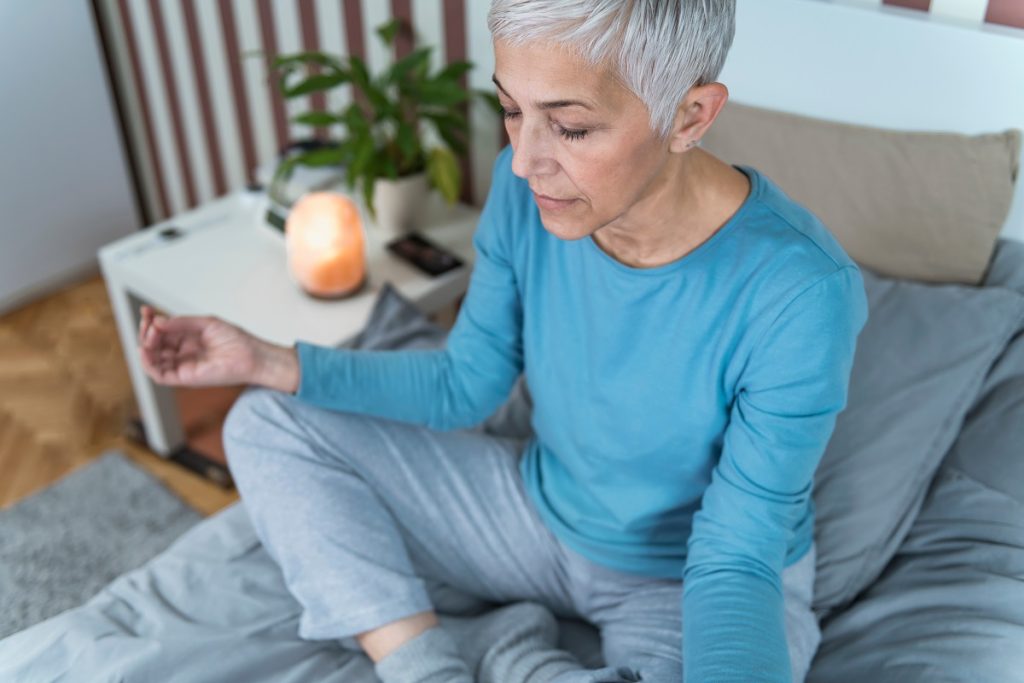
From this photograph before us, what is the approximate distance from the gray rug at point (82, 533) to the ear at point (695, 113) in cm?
134

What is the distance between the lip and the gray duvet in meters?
0.51

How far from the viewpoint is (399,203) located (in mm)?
1802

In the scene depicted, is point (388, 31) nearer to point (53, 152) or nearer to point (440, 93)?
point (440, 93)

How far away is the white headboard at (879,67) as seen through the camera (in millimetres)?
1209

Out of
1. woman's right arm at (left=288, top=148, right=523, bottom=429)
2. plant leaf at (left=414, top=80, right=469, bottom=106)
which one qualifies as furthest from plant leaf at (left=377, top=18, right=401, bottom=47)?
woman's right arm at (left=288, top=148, right=523, bottom=429)

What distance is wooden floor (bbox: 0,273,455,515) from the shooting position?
1.98 m

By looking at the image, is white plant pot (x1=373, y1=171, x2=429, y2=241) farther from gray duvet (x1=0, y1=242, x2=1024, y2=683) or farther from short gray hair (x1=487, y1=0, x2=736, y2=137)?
short gray hair (x1=487, y1=0, x2=736, y2=137)

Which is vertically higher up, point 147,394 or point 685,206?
Answer: point 685,206

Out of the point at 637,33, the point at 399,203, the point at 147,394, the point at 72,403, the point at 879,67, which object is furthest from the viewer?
the point at 72,403

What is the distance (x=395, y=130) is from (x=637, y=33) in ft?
3.49

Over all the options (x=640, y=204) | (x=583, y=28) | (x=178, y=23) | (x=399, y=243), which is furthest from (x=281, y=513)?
(x=178, y=23)

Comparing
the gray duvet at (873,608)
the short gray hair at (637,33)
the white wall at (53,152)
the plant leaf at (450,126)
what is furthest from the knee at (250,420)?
the white wall at (53,152)

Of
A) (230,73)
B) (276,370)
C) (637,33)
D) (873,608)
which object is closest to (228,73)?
(230,73)

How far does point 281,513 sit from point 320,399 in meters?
0.14
